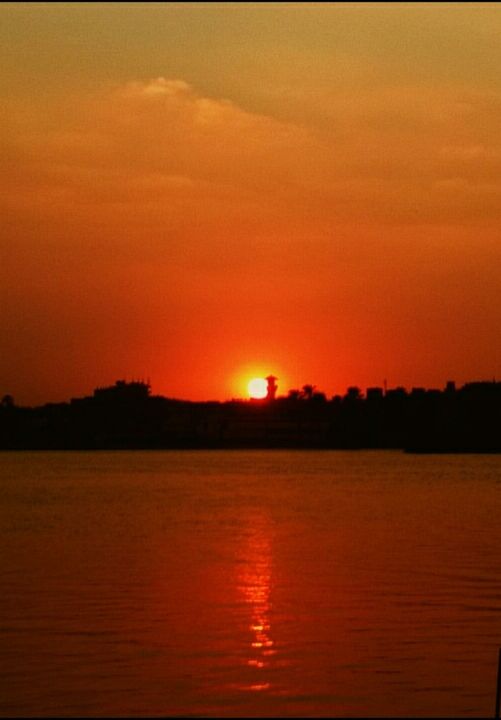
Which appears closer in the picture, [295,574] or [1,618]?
[1,618]

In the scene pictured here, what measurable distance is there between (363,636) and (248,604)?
17.8 ft

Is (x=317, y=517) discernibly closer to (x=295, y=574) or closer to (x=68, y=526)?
(x=68, y=526)

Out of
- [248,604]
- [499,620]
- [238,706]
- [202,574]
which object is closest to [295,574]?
[202,574]

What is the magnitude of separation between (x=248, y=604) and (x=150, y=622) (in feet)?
12.7

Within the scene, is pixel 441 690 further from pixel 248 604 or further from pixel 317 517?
pixel 317 517

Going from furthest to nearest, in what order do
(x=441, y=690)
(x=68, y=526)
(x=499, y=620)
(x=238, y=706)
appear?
(x=68, y=526) < (x=499, y=620) < (x=441, y=690) < (x=238, y=706)

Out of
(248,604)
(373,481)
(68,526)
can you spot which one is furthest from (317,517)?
(373,481)

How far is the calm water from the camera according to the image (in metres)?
23.0

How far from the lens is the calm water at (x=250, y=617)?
23000 millimetres

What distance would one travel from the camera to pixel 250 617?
31.5 meters

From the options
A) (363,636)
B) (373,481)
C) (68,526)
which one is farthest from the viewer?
(373,481)

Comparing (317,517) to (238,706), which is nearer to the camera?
(238,706)

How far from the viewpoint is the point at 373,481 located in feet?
427

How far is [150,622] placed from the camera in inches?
1203
